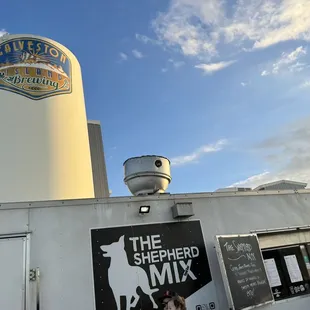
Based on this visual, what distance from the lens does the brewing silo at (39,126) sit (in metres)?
5.50

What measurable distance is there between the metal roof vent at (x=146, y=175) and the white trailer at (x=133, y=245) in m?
0.47

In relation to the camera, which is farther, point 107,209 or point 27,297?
point 107,209

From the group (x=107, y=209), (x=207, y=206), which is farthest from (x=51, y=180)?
(x=207, y=206)

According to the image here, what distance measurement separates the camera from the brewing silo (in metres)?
5.50

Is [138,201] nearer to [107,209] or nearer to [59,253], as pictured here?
[107,209]

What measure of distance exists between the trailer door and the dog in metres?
0.91

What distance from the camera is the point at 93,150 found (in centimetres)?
1047

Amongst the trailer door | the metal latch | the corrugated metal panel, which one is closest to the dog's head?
the metal latch

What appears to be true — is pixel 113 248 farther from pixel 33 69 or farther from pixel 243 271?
pixel 33 69

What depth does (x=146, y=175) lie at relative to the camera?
15.2ft

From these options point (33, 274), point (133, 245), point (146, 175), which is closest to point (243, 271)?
point (133, 245)

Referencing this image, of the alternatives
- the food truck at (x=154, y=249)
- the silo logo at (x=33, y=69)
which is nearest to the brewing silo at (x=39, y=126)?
the silo logo at (x=33, y=69)

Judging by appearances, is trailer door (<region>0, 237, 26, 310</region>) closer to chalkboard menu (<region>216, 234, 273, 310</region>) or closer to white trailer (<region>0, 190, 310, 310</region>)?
white trailer (<region>0, 190, 310, 310</region>)

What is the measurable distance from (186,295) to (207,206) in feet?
4.11
